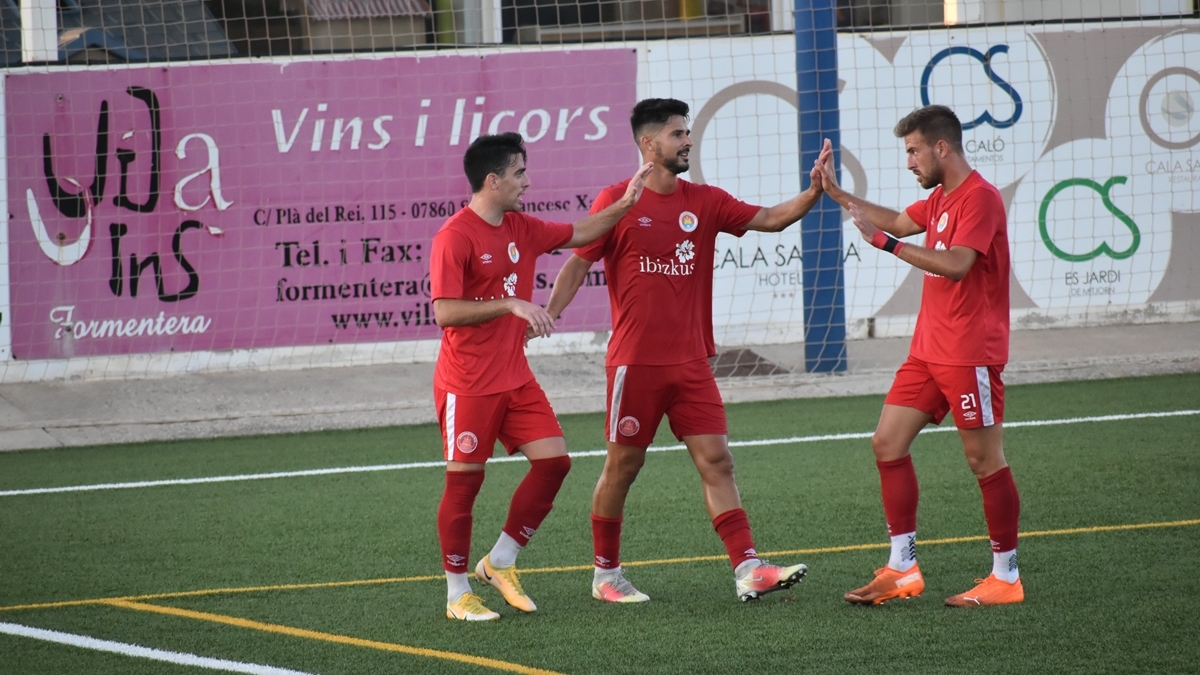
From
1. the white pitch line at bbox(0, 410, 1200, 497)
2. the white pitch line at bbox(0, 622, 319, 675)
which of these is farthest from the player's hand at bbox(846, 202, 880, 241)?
the white pitch line at bbox(0, 410, 1200, 497)

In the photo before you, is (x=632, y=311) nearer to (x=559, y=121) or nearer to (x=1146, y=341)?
(x=559, y=121)

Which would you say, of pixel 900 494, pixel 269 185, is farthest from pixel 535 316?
pixel 269 185

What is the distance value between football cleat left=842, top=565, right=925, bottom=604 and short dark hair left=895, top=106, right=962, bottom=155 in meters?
1.56

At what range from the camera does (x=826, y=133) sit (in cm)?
1071

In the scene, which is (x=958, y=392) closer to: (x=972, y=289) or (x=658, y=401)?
(x=972, y=289)

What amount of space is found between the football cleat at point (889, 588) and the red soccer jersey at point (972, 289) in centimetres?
79

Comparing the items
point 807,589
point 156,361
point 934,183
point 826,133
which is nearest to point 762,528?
point 807,589

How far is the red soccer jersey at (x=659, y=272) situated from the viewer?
514 cm

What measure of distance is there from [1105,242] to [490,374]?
8441 mm

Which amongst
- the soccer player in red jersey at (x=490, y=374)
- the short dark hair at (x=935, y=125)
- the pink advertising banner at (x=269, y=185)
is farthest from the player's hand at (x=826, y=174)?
the pink advertising banner at (x=269, y=185)

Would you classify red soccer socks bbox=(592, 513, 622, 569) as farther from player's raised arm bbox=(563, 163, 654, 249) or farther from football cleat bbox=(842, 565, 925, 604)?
player's raised arm bbox=(563, 163, 654, 249)

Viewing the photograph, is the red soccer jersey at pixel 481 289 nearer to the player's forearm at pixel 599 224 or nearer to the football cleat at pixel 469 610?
the player's forearm at pixel 599 224

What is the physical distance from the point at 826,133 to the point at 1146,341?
328cm

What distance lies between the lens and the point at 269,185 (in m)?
11.2
